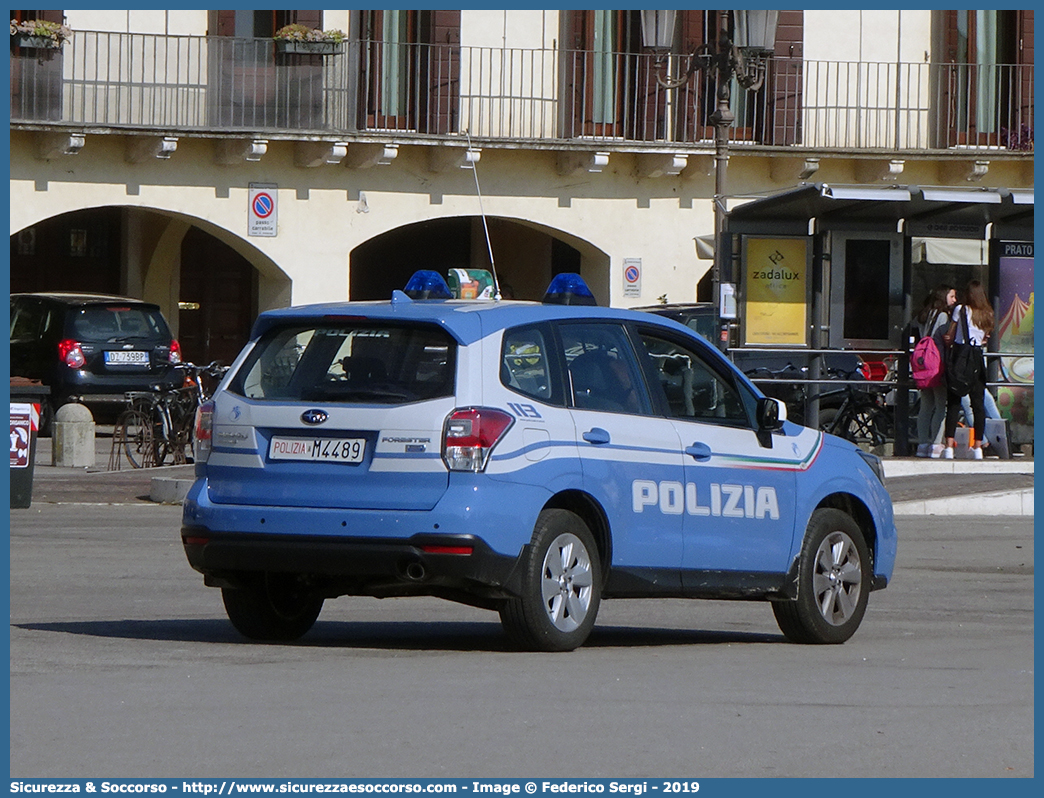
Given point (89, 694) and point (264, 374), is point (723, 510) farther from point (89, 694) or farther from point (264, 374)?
point (89, 694)

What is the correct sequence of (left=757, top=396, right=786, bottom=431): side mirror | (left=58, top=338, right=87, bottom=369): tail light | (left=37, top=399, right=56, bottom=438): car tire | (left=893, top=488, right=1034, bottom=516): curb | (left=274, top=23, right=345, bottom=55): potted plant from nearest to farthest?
(left=757, top=396, right=786, bottom=431): side mirror
(left=893, top=488, right=1034, bottom=516): curb
(left=58, top=338, right=87, bottom=369): tail light
(left=37, top=399, right=56, bottom=438): car tire
(left=274, top=23, right=345, bottom=55): potted plant

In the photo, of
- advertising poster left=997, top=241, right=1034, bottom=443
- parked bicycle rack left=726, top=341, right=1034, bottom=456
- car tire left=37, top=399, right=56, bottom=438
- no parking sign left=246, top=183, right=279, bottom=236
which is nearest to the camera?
parked bicycle rack left=726, top=341, right=1034, bottom=456

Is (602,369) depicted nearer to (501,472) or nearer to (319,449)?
(501,472)

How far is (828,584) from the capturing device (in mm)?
10219

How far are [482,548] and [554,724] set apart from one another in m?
1.69

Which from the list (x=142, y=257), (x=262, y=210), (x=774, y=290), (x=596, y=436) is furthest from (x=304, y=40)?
(x=596, y=436)

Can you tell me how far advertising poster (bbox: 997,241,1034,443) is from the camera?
75.1 ft

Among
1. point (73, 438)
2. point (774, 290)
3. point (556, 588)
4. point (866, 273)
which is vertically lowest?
point (556, 588)

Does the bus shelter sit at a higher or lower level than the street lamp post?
lower

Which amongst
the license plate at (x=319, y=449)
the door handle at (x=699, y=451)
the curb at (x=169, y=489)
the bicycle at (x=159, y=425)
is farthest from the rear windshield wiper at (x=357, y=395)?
the bicycle at (x=159, y=425)

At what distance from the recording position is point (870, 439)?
23.6 m

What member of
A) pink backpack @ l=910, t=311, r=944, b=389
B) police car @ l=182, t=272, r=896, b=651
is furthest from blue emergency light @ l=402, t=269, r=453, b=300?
pink backpack @ l=910, t=311, r=944, b=389

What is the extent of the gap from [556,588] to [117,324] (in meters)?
18.8

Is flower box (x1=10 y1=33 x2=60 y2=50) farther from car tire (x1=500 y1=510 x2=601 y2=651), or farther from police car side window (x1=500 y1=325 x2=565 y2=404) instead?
car tire (x1=500 y1=510 x2=601 y2=651)
